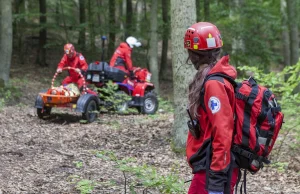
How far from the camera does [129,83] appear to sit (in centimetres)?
1275

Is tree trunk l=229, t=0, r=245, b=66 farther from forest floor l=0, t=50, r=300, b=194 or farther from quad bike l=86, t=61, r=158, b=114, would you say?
forest floor l=0, t=50, r=300, b=194

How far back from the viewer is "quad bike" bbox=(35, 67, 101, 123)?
10.6 meters

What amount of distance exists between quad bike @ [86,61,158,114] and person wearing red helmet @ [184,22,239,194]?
8.84m

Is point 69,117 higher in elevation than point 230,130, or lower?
lower

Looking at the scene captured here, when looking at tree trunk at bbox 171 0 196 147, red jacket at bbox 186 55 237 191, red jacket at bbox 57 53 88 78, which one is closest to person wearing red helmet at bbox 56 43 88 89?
red jacket at bbox 57 53 88 78

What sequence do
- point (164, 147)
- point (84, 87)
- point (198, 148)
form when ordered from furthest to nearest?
point (84, 87) < point (164, 147) < point (198, 148)

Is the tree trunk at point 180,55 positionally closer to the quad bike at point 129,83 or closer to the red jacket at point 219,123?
the red jacket at point 219,123

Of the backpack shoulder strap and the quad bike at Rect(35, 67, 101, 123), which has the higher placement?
the backpack shoulder strap

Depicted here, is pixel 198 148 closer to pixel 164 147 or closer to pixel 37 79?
pixel 164 147

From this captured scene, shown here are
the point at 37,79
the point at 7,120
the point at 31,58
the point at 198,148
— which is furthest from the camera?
the point at 31,58

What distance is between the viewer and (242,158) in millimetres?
3061

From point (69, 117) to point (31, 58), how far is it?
13.0 m

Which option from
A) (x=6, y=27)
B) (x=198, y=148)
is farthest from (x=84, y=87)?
(x=198, y=148)

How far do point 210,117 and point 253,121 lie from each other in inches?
11.2
